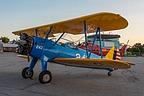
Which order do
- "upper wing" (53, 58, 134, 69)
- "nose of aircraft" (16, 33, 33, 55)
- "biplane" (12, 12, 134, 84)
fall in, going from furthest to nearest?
"nose of aircraft" (16, 33, 33, 55) → "biplane" (12, 12, 134, 84) → "upper wing" (53, 58, 134, 69)

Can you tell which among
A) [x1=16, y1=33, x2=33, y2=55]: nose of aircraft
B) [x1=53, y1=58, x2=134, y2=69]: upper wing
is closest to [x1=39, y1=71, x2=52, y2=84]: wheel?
[x1=53, y1=58, x2=134, y2=69]: upper wing

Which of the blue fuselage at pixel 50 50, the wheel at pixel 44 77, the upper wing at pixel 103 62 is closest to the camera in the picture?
the upper wing at pixel 103 62

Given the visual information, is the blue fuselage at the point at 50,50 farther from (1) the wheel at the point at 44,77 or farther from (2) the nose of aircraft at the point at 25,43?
(1) the wheel at the point at 44,77

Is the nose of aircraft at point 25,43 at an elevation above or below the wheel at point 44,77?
above

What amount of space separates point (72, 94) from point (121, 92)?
1.52 m

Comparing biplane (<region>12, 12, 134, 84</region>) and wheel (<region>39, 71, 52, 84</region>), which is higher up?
biplane (<region>12, 12, 134, 84</region>)

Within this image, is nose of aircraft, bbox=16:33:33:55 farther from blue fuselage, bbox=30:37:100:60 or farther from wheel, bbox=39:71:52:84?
wheel, bbox=39:71:52:84

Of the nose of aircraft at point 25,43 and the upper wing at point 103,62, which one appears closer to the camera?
the upper wing at point 103,62

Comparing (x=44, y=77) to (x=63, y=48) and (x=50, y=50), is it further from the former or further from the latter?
(x=63, y=48)

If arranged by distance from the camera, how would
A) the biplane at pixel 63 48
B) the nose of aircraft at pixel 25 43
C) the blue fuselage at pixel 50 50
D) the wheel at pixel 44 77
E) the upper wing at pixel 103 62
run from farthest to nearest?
the blue fuselage at pixel 50 50, the nose of aircraft at pixel 25 43, the wheel at pixel 44 77, the biplane at pixel 63 48, the upper wing at pixel 103 62

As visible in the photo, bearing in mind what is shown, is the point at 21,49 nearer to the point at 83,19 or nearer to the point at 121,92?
the point at 83,19

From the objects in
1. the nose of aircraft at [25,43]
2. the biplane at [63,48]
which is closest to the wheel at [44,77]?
the biplane at [63,48]

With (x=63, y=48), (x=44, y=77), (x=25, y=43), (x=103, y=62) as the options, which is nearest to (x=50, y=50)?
(x=63, y=48)

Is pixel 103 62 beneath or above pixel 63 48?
beneath
